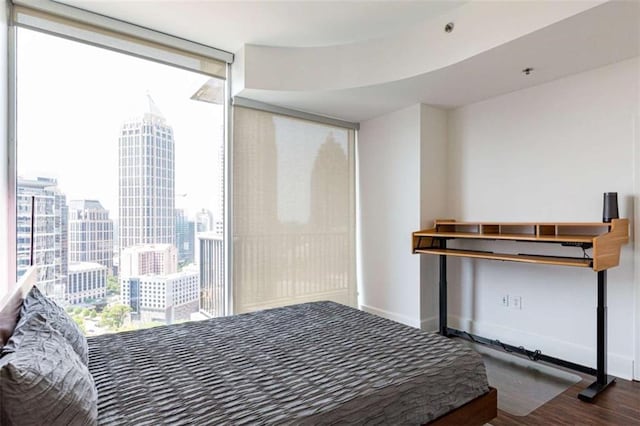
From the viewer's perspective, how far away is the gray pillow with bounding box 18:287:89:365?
1498 millimetres

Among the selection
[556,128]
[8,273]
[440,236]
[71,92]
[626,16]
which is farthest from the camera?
[440,236]

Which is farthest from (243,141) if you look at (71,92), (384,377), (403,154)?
(384,377)

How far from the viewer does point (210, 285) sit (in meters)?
3.49

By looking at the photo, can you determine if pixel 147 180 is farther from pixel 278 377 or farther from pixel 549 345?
pixel 549 345

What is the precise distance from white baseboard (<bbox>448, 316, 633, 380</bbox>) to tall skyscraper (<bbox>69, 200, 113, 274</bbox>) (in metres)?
3.39

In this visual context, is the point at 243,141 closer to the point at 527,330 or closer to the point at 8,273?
the point at 8,273

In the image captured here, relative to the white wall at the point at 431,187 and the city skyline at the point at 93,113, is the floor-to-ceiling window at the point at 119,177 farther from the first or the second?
the white wall at the point at 431,187

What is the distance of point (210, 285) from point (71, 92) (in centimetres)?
200

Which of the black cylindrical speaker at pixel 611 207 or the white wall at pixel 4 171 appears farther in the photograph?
the black cylindrical speaker at pixel 611 207

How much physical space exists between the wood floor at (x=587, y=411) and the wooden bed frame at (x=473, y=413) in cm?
53

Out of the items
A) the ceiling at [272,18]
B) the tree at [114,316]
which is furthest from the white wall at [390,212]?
the tree at [114,316]

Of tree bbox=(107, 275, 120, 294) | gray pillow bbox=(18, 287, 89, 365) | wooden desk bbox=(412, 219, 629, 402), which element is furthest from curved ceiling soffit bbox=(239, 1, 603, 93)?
gray pillow bbox=(18, 287, 89, 365)

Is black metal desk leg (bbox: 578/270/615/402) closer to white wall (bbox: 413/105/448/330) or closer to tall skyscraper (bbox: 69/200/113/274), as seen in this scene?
white wall (bbox: 413/105/448/330)

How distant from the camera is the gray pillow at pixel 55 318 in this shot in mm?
1498
